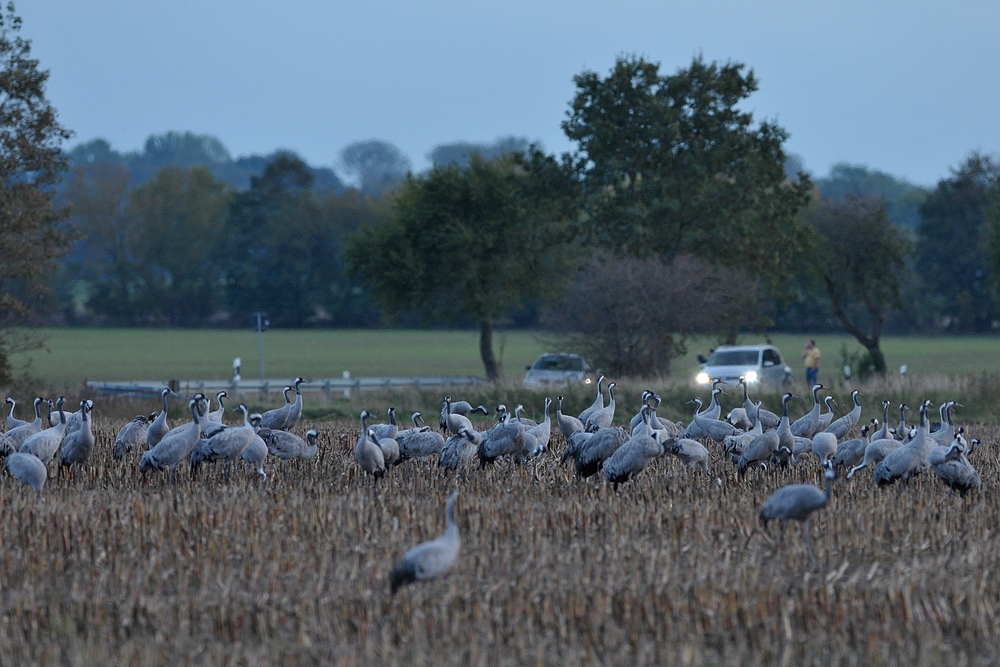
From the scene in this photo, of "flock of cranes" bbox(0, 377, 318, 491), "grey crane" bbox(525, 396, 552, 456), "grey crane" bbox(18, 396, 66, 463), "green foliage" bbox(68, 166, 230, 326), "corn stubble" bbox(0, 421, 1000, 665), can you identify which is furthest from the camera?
"green foliage" bbox(68, 166, 230, 326)

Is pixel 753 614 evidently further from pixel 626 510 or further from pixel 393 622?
pixel 626 510

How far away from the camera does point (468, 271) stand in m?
48.1

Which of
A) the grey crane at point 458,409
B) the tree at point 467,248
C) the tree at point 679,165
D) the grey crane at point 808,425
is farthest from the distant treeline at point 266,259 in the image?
the grey crane at point 808,425

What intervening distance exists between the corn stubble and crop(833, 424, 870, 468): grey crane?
2781 millimetres

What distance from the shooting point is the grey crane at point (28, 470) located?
15.0m

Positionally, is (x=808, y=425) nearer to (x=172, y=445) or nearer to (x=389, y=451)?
(x=389, y=451)

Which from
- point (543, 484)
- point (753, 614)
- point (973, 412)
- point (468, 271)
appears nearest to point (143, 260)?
point (468, 271)

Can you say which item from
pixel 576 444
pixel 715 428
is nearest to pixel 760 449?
pixel 576 444

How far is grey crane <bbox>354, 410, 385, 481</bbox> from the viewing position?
15.9 metres

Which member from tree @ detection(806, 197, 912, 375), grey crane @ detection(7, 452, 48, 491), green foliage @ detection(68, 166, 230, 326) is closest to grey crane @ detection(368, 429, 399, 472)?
grey crane @ detection(7, 452, 48, 491)

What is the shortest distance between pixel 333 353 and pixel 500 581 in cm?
6736

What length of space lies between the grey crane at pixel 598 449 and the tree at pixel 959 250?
76537mm

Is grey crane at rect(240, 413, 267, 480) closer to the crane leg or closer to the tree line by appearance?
the crane leg

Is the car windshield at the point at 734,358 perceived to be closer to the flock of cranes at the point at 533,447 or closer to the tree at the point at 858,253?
the tree at the point at 858,253
